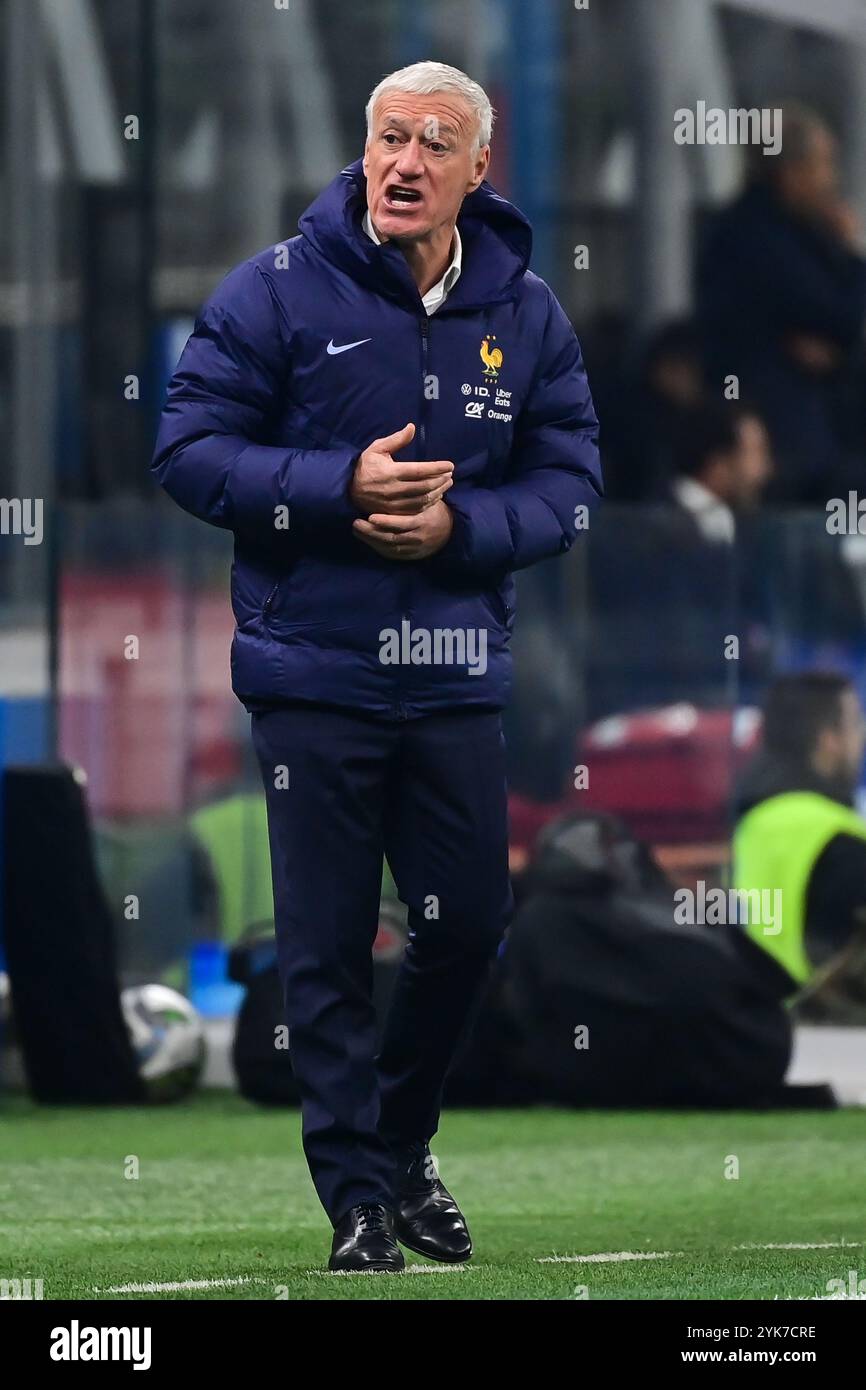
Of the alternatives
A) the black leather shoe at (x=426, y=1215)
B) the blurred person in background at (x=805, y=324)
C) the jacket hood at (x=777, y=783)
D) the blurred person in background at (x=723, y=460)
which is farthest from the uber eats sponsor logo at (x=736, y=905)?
the black leather shoe at (x=426, y=1215)

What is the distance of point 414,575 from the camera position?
→ 488 centimetres

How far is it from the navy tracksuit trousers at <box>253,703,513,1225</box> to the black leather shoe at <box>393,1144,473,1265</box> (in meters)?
0.19

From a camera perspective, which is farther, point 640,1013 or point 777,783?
point 777,783

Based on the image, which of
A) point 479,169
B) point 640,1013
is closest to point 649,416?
point 640,1013

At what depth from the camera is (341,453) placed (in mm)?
4789

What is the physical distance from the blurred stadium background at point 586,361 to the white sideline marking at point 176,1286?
11.9 ft

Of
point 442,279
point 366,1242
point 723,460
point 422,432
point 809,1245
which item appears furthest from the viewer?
point 723,460

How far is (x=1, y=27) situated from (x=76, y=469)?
6.31 feet

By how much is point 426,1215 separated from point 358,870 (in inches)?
23.2

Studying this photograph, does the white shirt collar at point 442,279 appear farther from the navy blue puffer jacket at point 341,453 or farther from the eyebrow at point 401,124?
the eyebrow at point 401,124

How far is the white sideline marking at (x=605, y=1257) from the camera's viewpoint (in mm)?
5145

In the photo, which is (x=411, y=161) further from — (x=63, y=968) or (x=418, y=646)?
(x=63, y=968)

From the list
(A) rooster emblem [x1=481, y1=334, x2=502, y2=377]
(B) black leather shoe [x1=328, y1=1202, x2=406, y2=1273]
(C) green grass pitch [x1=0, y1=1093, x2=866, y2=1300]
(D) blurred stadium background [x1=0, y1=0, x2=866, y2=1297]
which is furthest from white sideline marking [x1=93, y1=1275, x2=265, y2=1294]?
(D) blurred stadium background [x1=0, y1=0, x2=866, y2=1297]
